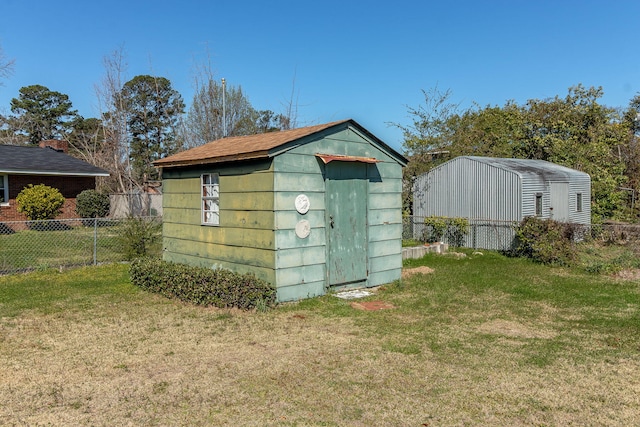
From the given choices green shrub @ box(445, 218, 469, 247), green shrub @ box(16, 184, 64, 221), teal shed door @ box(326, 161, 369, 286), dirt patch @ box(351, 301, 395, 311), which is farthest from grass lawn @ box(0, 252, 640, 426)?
green shrub @ box(16, 184, 64, 221)

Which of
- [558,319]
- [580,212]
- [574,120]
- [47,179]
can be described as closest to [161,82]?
[47,179]

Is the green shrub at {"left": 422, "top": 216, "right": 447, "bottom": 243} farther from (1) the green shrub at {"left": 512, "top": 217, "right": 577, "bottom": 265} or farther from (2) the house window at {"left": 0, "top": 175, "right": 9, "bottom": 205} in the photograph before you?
(2) the house window at {"left": 0, "top": 175, "right": 9, "bottom": 205}

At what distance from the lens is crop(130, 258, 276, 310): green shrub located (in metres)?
7.24

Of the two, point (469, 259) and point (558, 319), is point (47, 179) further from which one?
point (558, 319)

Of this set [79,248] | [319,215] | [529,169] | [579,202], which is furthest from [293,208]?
[579,202]

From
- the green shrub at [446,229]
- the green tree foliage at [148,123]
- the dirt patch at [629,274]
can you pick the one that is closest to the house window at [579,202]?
the green shrub at [446,229]

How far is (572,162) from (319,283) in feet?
55.4

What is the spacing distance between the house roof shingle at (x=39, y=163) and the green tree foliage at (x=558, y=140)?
13.7 meters

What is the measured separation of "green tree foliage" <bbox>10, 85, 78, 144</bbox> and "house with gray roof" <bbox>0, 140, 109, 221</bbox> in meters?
21.8

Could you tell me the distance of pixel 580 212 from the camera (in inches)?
689

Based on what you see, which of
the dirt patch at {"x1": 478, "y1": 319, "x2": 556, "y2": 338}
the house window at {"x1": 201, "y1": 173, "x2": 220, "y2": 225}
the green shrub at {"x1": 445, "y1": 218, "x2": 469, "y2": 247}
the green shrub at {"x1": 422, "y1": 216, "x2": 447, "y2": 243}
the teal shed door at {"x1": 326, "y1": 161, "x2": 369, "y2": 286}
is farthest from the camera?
the green shrub at {"x1": 422, "y1": 216, "x2": 447, "y2": 243}

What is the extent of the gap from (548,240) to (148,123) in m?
30.0

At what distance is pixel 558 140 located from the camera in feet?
70.6

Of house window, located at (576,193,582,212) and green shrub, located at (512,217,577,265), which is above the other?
house window, located at (576,193,582,212)
